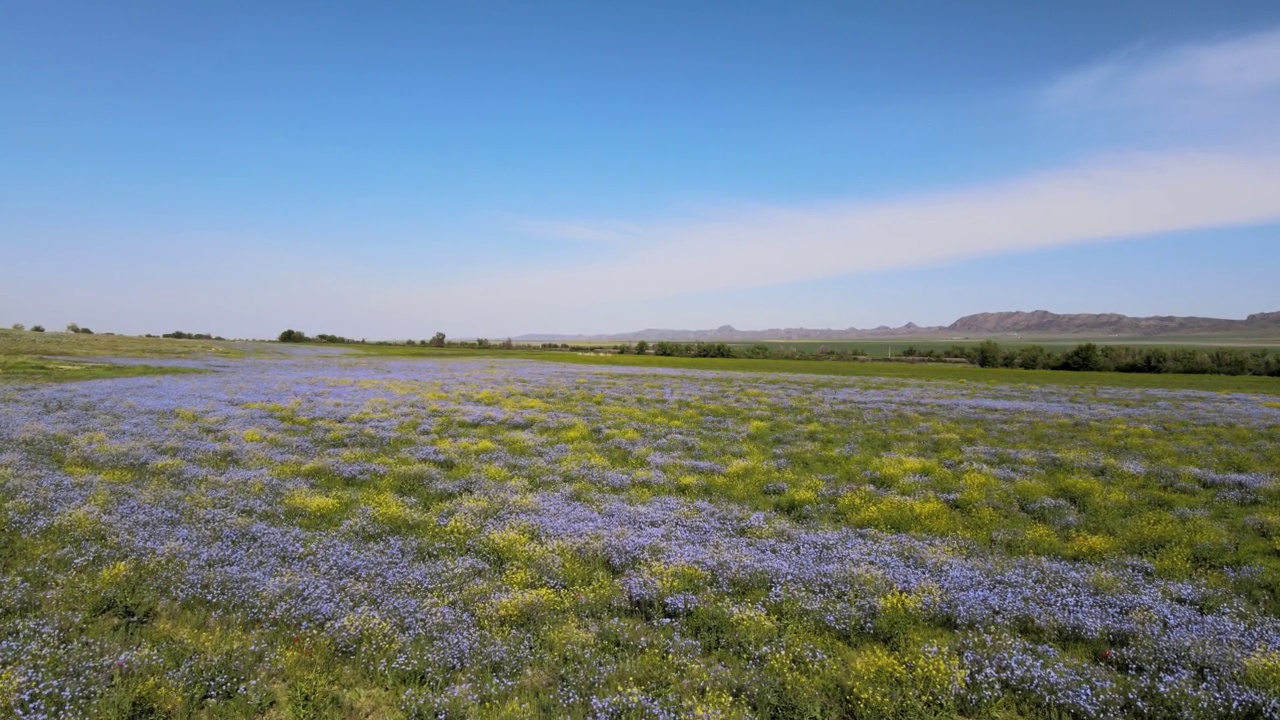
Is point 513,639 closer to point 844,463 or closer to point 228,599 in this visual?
point 228,599

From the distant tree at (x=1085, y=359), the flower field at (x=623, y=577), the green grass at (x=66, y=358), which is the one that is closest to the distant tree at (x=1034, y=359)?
the distant tree at (x=1085, y=359)

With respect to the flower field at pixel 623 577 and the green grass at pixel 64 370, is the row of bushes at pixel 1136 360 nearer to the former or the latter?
the flower field at pixel 623 577

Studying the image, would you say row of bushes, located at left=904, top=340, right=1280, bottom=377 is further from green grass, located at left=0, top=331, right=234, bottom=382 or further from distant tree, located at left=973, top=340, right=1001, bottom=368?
green grass, located at left=0, top=331, right=234, bottom=382

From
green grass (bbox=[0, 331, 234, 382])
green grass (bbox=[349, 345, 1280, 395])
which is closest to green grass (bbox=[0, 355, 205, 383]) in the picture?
green grass (bbox=[0, 331, 234, 382])

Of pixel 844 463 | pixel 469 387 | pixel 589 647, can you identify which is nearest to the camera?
pixel 589 647

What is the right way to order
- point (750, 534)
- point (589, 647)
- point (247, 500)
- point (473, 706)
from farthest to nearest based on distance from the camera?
point (247, 500)
point (750, 534)
point (589, 647)
point (473, 706)

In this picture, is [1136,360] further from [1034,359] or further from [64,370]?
[64,370]

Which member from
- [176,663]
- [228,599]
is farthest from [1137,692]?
[228,599]

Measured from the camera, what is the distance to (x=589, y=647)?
7.10 m

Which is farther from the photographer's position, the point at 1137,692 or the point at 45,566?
the point at 45,566

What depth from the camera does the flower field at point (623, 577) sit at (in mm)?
6207

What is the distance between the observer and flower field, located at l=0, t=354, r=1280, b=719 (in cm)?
621

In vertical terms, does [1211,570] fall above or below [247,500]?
below

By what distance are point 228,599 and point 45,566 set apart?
11.3ft
